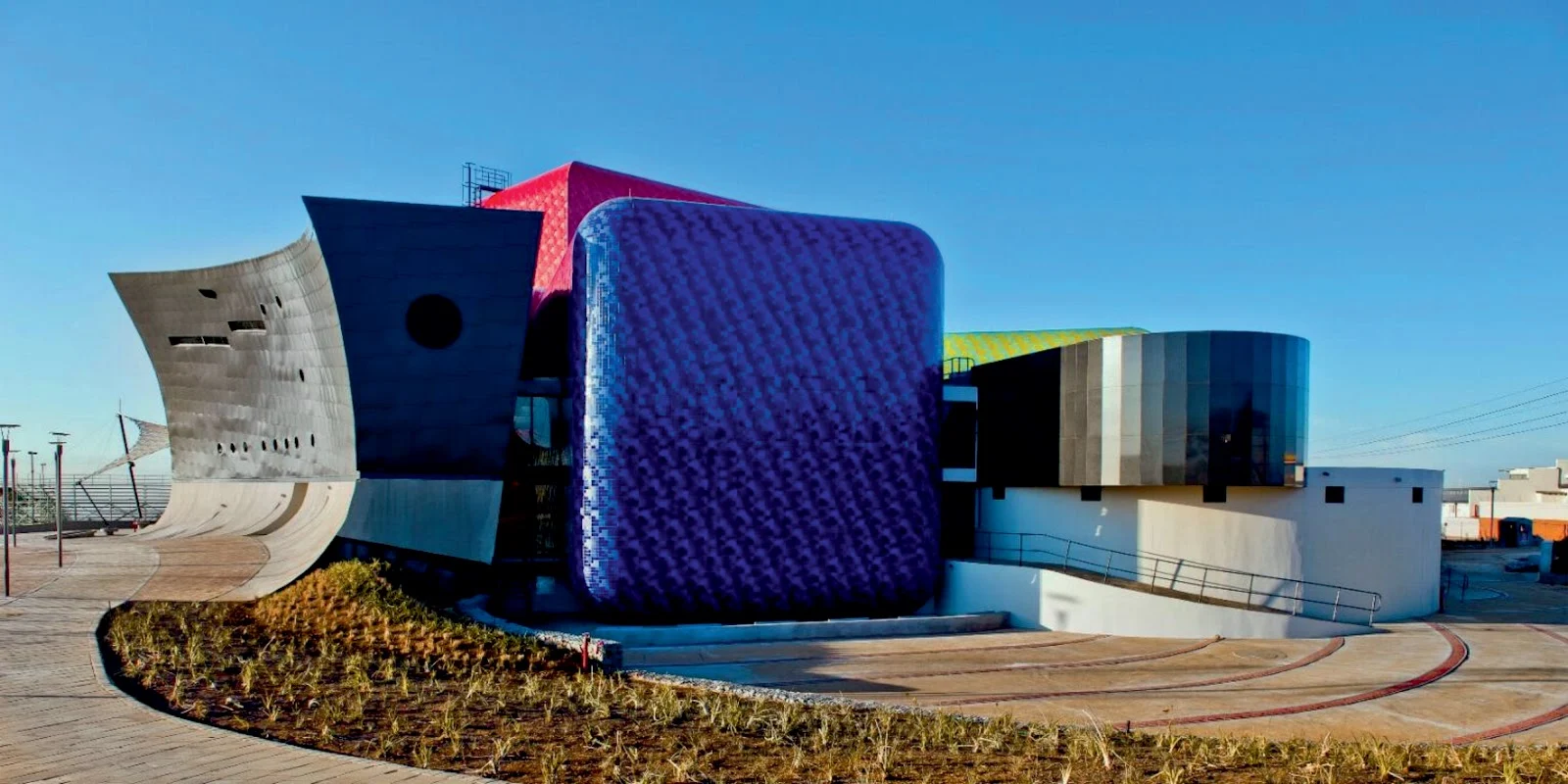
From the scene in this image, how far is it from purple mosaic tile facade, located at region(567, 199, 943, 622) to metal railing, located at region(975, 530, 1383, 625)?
4060mm

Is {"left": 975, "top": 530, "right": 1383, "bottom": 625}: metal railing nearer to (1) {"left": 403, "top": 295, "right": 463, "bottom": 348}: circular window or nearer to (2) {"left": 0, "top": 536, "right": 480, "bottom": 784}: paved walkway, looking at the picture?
(1) {"left": 403, "top": 295, "right": 463, "bottom": 348}: circular window

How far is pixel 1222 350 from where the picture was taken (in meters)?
21.3

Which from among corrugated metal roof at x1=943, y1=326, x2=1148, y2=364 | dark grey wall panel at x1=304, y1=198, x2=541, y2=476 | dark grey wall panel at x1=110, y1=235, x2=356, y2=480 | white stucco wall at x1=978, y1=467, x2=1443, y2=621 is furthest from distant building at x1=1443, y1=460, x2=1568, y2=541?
dark grey wall panel at x1=110, y1=235, x2=356, y2=480

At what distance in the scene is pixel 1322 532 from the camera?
21109 millimetres

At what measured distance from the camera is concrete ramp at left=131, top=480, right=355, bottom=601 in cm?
1805

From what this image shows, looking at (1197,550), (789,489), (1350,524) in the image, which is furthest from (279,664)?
(1350,524)

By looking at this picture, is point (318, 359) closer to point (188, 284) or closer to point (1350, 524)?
point (188, 284)

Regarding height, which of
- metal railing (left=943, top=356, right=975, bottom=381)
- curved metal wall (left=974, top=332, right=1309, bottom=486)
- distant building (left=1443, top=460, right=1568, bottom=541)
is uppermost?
metal railing (left=943, top=356, right=975, bottom=381)

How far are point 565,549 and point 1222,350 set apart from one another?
1530 cm

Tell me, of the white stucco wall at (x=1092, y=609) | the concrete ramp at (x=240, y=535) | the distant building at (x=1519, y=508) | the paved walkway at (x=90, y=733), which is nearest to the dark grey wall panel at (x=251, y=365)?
the concrete ramp at (x=240, y=535)

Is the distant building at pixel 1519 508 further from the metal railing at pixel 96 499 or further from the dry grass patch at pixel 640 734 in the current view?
the metal railing at pixel 96 499

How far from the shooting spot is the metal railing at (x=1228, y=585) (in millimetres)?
21031

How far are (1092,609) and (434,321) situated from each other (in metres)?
15.8

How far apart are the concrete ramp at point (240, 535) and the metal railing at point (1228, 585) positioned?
15825 millimetres
